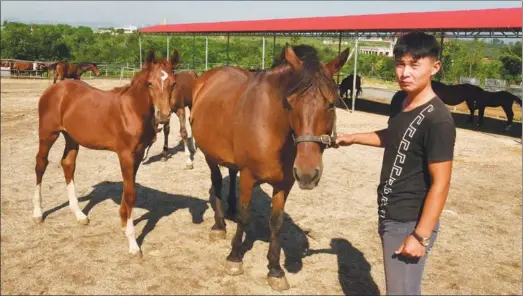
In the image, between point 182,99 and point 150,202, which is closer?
point 150,202

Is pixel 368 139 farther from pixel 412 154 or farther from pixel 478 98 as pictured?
pixel 478 98

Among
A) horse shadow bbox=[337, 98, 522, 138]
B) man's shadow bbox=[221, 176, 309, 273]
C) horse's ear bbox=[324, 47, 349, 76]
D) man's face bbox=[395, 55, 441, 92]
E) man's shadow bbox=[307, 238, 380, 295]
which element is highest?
horse's ear bbox=[324, 47, 349, 76]

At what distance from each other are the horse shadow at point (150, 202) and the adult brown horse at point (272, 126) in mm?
664

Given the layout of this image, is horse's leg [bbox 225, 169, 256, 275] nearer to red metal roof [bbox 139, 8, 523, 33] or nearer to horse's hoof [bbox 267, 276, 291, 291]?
horse's hoof [bbox 267, 276, 291, 291]

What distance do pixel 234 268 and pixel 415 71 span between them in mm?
2912

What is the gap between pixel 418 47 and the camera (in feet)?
6.56

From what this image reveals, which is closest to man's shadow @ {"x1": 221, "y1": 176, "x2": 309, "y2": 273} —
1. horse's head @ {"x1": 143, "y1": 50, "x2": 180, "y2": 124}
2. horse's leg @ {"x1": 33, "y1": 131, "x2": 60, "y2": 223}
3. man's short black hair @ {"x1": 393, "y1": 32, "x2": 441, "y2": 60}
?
horse's head @ {"x1": 143, "y1": 50, "x2": 180, "y2": 124}

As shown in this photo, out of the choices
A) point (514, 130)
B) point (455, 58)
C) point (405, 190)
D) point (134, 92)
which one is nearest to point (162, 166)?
point (134, 92)

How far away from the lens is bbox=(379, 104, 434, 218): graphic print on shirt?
78.0 inches

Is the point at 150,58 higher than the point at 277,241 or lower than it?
higher

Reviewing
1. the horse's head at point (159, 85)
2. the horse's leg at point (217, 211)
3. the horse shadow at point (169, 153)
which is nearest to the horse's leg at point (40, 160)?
the horse's head at point (159, 85)

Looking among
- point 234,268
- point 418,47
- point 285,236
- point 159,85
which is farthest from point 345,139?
point 285,236

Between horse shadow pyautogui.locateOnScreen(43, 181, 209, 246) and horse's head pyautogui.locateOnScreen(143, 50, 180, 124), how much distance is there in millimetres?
1867

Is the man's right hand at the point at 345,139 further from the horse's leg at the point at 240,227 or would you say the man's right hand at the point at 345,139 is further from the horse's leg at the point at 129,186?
the horse's leg at the point at 129,186
